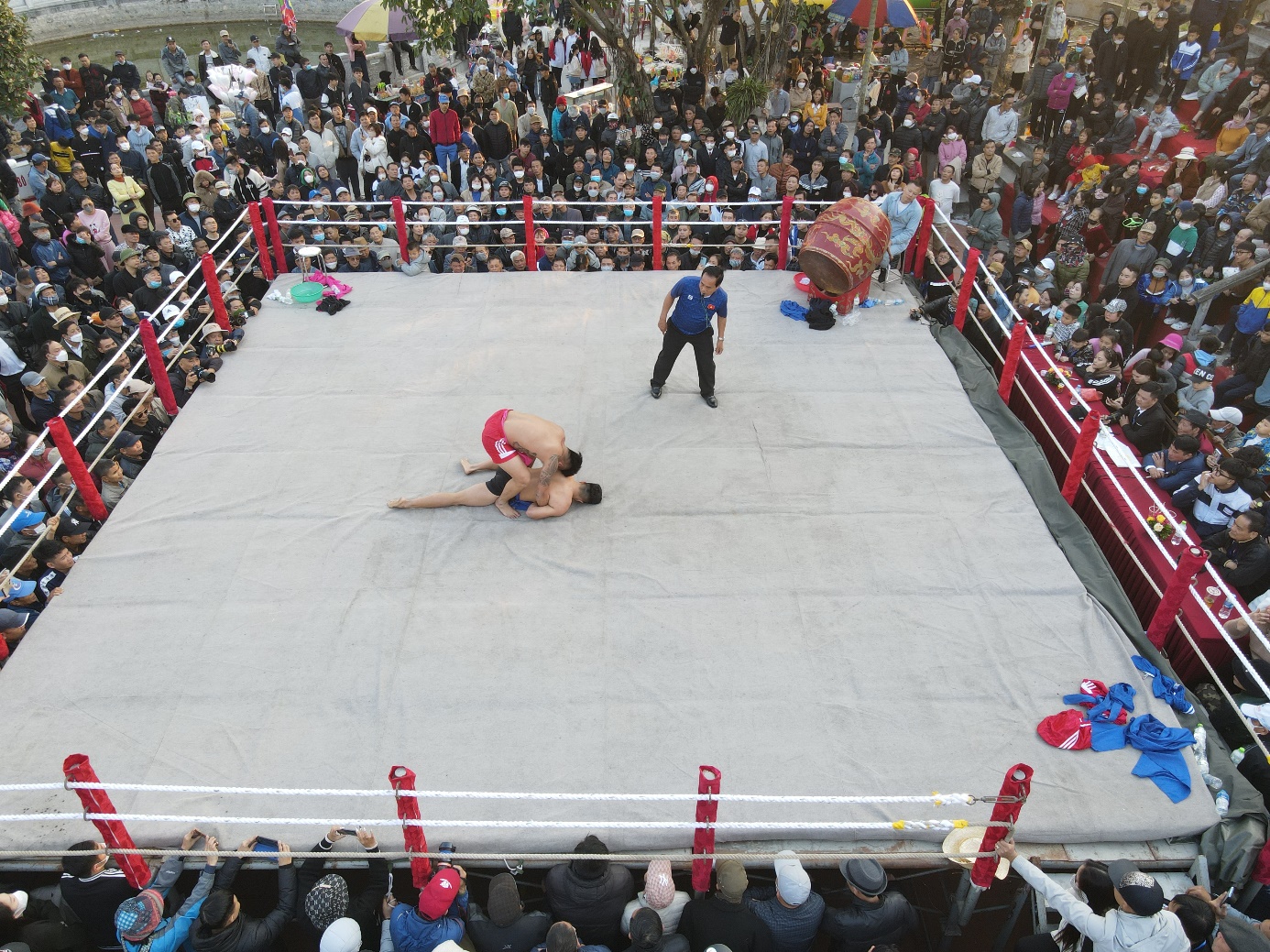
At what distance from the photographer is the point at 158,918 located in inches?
172

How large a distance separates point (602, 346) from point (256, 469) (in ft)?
11.4

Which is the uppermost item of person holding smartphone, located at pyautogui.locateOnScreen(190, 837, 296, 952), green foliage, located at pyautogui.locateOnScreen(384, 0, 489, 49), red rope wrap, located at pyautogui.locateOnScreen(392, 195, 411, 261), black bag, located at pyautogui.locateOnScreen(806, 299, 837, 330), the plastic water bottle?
green foliage, located at pyautogui.locateOnScreen(384, 0, 489, 49)

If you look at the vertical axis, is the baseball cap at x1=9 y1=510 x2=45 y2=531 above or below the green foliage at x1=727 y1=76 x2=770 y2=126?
below

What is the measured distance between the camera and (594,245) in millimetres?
10641

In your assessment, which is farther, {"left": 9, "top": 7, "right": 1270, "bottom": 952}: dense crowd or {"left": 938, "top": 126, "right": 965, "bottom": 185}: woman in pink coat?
{"left": 938, "top": 126, "right": 965, "bottom": 185}: woman in pink coat

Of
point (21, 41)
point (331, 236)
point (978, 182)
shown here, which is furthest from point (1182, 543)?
point (21, 41)

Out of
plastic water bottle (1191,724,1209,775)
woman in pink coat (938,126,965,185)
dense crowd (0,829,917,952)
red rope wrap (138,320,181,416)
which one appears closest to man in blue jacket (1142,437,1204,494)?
plastic water bottle (1191,724,1209,775)

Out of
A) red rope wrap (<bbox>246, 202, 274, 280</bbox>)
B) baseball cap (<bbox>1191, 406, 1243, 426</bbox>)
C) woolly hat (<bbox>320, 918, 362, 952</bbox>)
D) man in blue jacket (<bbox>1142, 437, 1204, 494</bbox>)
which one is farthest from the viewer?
red rope wrap (<bbox>246, 202, 274, 280</bbox>)

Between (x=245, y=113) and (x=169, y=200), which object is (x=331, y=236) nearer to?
(x=169, y=200)

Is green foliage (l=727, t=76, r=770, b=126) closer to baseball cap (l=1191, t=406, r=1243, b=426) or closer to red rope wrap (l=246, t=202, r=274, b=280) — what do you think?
red rope wrap (l=246, t=202, r=274, b=280)

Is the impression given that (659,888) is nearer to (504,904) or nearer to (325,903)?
(504,904)

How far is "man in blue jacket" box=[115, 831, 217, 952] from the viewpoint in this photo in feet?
14.2

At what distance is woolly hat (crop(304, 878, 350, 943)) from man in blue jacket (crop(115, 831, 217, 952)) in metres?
0.54

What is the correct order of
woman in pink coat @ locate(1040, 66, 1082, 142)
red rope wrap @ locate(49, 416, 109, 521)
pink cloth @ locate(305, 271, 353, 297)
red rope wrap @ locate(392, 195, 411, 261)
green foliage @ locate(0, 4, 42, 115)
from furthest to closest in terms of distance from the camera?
woman in pink coat @ locate(1040, 66, 1082, 142) < green foliage @ locate(0, 4, 42, 115) < red rope wrap @ locate(392, 195, 411, 261) < pink cloth @ locate(305, 271, 353, 297) < red rope wrap @ locate(49, 416, 109, 521)
